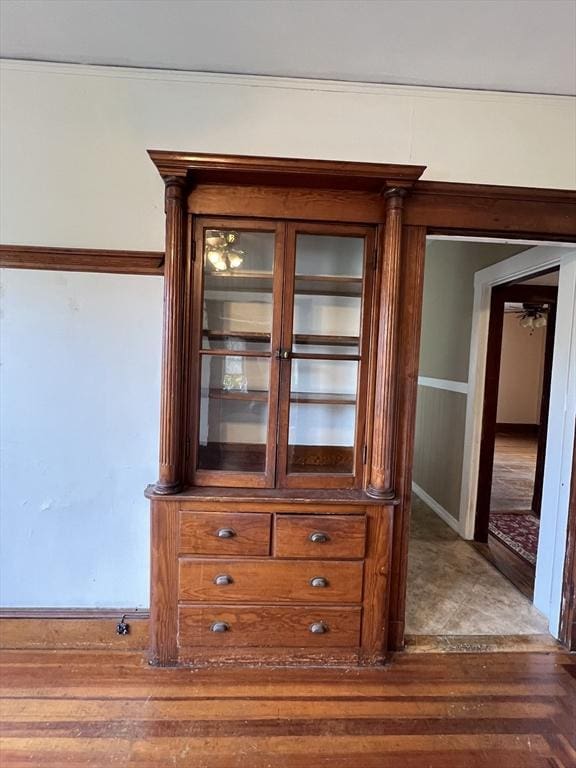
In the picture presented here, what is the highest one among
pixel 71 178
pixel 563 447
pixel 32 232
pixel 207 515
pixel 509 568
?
pixel 71 178

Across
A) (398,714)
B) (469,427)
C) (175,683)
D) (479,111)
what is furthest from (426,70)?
(175,683)

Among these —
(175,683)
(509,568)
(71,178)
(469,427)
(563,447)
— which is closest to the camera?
(175,683)

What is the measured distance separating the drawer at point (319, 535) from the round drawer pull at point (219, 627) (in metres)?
0.39

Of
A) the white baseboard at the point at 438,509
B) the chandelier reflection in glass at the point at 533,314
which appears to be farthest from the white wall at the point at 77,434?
the chandelier reflection in glass at the point at 533,314

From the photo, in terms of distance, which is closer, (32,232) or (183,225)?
(183,225)

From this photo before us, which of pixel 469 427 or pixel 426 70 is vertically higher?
pixel 426 70

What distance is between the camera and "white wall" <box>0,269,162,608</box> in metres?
2.01

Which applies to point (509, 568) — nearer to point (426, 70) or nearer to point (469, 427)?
point (469, 427)

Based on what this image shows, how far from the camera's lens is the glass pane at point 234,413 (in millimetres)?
1951

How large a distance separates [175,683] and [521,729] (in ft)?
4.56

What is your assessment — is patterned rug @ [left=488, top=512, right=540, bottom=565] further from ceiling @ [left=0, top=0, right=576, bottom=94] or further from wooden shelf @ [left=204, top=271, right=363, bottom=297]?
ceiling @ [left=0, top=0, right=576, bottom=94]

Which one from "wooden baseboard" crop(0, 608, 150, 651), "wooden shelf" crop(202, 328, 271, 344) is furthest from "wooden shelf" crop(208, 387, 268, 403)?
"wooden baseboard" crop(0, 608, 150, 651)

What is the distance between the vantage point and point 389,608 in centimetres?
201

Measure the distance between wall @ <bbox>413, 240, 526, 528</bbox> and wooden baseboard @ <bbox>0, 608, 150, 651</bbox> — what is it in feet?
8.57
